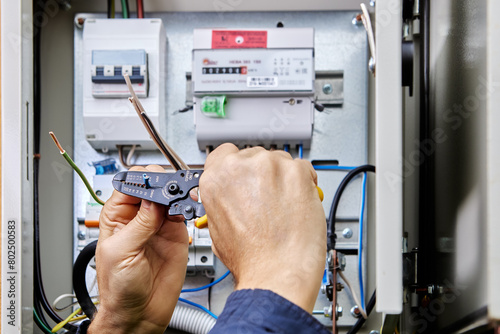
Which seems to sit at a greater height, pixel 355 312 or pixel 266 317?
pixel 266 317

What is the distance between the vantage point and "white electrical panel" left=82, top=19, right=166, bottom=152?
123 centimetres

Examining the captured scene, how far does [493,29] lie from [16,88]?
2.80 ft

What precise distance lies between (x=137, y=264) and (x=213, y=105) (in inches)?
16.9

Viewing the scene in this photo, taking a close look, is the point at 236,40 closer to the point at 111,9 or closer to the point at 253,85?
the point at 253,85

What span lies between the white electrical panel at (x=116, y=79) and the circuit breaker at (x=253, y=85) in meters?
0.11

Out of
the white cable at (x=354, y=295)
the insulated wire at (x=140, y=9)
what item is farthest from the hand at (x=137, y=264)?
the insulated wire at (x=140, y=9)

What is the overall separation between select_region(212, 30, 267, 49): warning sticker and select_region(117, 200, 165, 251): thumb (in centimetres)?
50

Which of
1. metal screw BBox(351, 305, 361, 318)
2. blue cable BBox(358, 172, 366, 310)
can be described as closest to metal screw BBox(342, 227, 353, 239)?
blue cable BBox(358, 172, 366, 310)

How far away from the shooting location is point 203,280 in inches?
50.2

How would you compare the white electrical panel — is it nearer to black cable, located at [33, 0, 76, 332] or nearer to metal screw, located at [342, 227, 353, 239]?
black cable, located at [33, 0, 76, 332]

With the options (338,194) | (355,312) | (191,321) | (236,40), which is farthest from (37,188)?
(355,312)

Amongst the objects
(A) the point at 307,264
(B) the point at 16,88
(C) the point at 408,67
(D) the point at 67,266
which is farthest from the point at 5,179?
(C) the point at 408,67

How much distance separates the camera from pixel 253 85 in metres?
1.20

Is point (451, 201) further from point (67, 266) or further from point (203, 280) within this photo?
point (67, 266)
